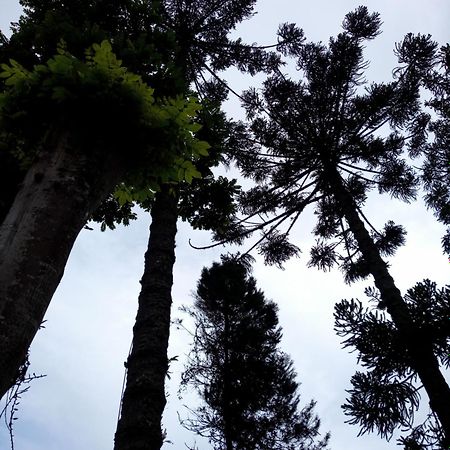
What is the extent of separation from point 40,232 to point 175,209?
139 inches

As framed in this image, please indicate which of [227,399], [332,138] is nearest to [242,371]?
[227,399]

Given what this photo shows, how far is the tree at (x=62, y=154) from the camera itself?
6.45 feet

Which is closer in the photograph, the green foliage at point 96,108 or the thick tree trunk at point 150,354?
the green foliage at point 96,108

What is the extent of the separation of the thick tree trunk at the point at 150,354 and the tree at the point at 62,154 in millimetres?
1339

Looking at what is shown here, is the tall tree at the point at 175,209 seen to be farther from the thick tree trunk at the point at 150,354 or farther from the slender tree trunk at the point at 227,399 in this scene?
the slender tree trunk at the point at 227,399

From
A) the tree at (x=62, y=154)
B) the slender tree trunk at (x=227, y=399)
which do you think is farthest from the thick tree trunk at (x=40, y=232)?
the slender tree trunk at (x=227, y=399)

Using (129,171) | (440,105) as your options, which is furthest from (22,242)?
(440,105)

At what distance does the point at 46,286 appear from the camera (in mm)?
2064

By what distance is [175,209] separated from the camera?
568 centimetres

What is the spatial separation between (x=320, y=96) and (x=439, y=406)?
22.4ft

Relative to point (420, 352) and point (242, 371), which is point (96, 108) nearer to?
point (420, 352)

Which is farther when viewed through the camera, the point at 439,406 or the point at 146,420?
the point at 439,406

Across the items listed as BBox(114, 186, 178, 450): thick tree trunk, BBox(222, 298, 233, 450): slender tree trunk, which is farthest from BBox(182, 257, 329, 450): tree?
BBox(114, 186, 178, 450): thick tree trunk

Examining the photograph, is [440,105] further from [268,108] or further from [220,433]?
[220,433]
